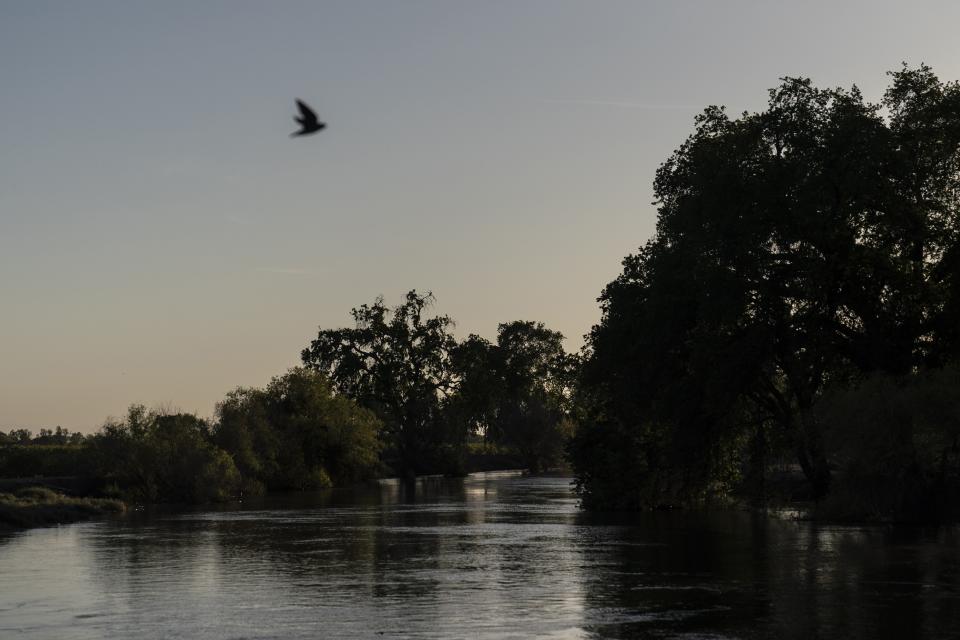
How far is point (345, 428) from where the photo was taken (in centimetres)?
10456

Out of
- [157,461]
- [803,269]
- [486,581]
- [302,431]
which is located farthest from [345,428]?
[486,581]

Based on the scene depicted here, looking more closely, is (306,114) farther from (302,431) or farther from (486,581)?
(302,431)

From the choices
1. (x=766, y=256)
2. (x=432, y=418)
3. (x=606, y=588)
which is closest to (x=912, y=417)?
(x=766, y=256)

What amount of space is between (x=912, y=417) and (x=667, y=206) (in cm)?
2014

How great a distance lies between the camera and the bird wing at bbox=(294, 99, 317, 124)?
21658mm

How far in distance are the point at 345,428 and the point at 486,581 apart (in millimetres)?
76761

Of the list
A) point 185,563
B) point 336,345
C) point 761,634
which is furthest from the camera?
point 336,345

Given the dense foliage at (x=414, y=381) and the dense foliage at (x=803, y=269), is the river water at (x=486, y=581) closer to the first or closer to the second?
the dense foliage at (x=803, y=269)

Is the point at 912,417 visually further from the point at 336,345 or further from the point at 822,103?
the point at 336,345

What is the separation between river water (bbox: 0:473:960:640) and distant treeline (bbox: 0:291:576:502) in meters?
23.4

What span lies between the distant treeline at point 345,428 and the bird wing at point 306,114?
138ft

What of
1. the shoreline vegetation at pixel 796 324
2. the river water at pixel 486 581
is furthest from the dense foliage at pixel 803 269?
the river water at pixel 486 581

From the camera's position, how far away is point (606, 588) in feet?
88.6

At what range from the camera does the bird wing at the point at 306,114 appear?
71.1 feet
